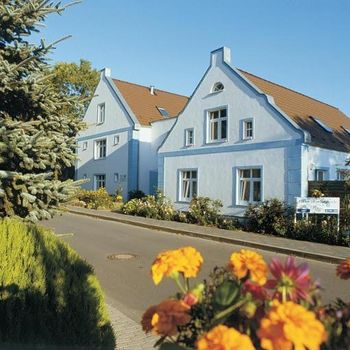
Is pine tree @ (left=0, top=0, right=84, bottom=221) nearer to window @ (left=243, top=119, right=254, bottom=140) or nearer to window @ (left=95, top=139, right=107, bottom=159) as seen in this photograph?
window @ (left=243, top=119, right=254, bottom=140)

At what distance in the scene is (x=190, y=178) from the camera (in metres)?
22.0

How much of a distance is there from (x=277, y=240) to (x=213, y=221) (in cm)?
468

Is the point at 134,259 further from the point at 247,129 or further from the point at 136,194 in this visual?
the point at 136,194

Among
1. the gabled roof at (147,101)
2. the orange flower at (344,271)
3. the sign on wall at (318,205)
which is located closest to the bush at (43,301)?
the orange flower at (344,271)

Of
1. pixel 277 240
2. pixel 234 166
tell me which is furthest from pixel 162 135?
pixel 277 240

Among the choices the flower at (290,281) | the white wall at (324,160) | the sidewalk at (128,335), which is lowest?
the sidewalk at (128,335)

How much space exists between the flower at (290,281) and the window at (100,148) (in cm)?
3078

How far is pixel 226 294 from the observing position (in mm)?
1546

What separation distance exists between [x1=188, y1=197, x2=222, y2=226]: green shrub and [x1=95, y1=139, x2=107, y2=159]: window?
14.2 metres

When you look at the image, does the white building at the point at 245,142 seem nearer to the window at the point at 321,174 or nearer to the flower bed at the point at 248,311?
the window at the point at 321,174

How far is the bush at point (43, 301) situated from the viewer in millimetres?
3811

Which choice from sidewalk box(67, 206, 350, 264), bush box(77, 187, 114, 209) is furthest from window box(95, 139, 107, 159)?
sidewalk box(67, 206, 350, 264)

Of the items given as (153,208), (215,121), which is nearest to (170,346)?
(215,121)

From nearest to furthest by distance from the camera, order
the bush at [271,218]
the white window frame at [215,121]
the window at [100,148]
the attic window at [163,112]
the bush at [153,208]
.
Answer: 1. the bush at [271,218]
2. the white window frame at [215,121]
3. the bush at [153,208]
4. the window at [100,148]
5. the attic window at [163,112]
